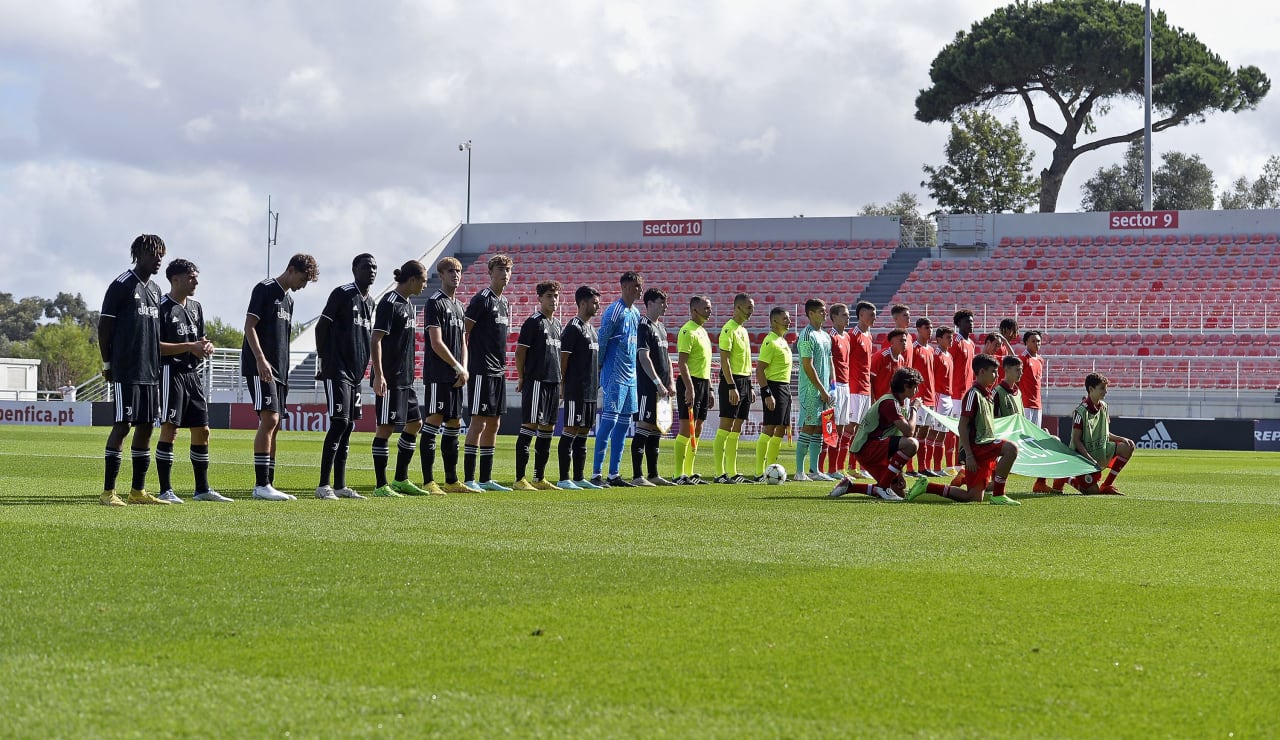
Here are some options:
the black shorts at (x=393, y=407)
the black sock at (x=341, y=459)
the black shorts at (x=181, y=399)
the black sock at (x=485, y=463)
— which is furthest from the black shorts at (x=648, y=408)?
the black shorts at (x=181, y=399)

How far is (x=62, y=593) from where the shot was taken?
5309 mm

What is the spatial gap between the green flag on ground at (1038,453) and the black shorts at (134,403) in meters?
7.21

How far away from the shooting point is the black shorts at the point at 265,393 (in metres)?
10.3

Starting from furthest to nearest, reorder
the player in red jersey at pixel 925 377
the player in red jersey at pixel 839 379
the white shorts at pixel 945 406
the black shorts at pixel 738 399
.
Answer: the white shorts at pixel 945 406 → the player in red jersey at pixel 925 377 → the player in red jersey at pixel 839 379 → the black shorts at pixel 738 399

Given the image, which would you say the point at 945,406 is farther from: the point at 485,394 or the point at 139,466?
the point at 139,466

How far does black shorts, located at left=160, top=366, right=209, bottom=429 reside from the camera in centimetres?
975

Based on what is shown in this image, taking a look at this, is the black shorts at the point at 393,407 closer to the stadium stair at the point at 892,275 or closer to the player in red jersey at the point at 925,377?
the player in red jersey at the point at 925,377

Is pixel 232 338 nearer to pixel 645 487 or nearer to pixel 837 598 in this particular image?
pixel 645 487

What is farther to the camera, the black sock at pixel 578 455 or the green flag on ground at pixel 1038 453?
the black sock at pixel 578 455

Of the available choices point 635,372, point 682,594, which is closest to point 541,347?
point 635,372

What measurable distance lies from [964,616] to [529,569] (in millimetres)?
2057

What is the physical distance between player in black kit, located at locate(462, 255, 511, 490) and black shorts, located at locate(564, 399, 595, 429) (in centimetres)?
90

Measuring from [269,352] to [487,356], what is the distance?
2104mm

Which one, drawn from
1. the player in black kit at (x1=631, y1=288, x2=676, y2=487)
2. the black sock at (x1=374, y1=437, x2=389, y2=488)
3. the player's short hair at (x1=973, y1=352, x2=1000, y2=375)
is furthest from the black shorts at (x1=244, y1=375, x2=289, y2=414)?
the player's short hair at (x1=973, y1=352, x2=1000, y2=375)
